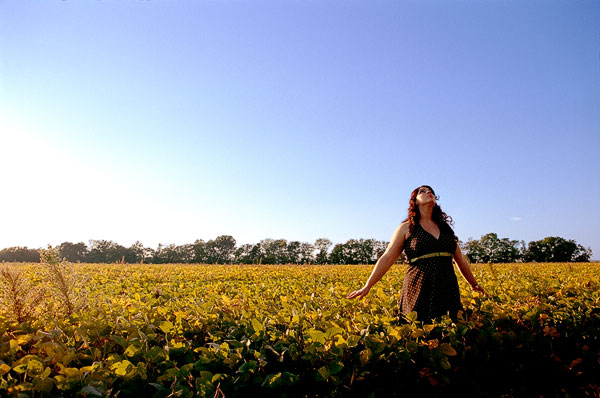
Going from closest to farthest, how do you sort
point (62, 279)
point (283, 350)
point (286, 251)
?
1. point (283, 350)
2. point (62, 279)
3. point (286, 251)

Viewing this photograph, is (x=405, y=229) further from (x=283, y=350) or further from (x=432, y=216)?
(x=283, y=350)

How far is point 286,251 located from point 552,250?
56.9 metres

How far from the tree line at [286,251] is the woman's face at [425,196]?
53036 mm

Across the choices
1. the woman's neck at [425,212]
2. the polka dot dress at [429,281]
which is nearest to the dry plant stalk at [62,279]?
the polka dot dress at [429,281]

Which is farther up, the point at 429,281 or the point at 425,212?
the point at 425,212

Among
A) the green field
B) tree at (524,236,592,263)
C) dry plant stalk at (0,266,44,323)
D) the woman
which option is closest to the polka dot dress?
the woman

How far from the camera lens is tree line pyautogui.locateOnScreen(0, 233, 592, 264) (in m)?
63.8

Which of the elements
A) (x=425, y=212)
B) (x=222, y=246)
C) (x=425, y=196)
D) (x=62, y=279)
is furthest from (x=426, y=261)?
(x=222, y=246)

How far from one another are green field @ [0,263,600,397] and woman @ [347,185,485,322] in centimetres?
24

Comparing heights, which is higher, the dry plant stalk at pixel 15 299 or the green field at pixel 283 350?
the dry plant stalk at pixel 15 299

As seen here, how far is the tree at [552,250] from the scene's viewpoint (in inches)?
2706

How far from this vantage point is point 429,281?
3.74 m

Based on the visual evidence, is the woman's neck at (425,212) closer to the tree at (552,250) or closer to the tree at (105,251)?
the tree at (105,251)

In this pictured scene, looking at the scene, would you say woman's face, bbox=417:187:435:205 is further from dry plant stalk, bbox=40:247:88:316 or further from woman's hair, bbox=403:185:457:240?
dry plant stalk, bbox=40:247:88:316
